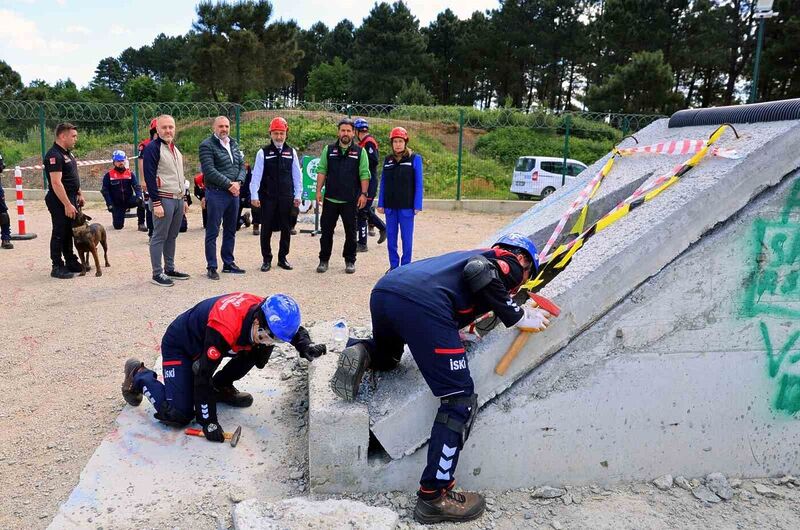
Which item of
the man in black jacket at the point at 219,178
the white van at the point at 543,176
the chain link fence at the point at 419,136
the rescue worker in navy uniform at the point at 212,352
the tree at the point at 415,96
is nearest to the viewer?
the rescue worker in navy uniform at the point at 212,352

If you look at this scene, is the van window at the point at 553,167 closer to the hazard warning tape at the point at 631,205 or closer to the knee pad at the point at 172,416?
the hazard warning tape at the point at 631,205

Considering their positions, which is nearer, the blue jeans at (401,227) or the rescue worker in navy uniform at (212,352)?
the rescue worker in navy uniform at (212,352)

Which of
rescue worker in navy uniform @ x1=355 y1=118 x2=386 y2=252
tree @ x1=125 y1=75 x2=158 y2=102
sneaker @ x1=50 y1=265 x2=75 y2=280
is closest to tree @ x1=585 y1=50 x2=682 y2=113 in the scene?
rescue worker in navy uniform @ x1=355 y1=118 x2=386 y2=252

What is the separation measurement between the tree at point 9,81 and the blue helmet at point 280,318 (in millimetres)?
47172

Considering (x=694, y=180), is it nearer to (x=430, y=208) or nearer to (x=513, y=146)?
(x=430, y=208)

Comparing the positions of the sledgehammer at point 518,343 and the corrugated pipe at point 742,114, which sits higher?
the corrugated pipe at point 742,114

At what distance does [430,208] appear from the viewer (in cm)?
1529

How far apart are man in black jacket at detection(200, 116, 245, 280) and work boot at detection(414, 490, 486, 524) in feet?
16.0

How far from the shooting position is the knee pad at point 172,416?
3660 mm

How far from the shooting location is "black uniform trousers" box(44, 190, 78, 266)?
7043 millimetres

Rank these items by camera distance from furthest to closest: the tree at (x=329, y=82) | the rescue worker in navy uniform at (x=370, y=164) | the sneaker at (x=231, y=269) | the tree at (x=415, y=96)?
the tree at (x=329, y=82), the tree at (x=415, y=96), the rescue worker in navy uniform at (x=370, y=164), the sneaker at (x=231, y=269)

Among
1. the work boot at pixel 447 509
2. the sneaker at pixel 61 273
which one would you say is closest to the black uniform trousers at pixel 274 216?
the sneaker at pixel 61 273

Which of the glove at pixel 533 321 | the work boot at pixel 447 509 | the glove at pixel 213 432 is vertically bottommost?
the work boot at pixel 447 509

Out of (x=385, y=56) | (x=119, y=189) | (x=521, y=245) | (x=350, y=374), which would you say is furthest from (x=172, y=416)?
(x=385, y=56)
